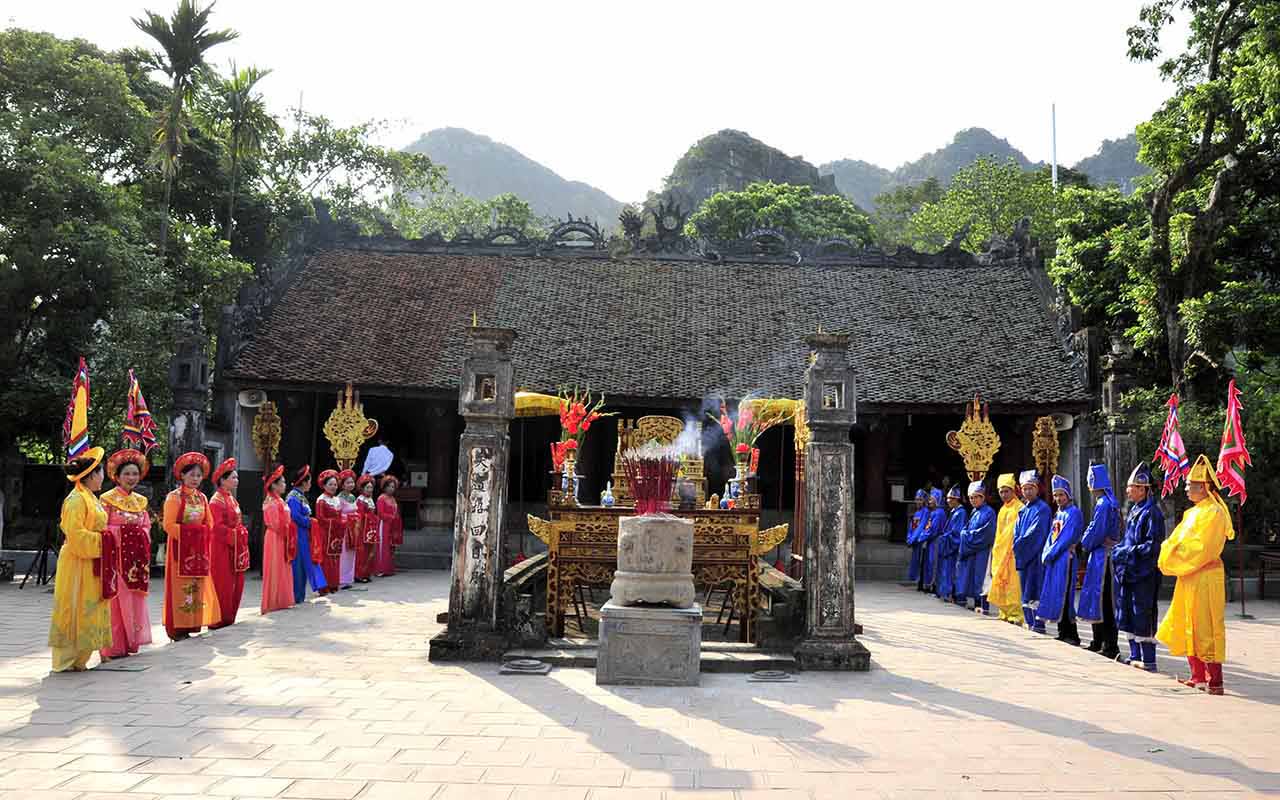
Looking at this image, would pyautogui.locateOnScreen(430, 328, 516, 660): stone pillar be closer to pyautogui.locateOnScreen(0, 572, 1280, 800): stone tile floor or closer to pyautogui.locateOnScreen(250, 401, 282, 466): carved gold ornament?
pyautogui.locateOnScreen(0, 572, 1280, 800): stone tile floor

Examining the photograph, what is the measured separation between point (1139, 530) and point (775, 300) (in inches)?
533

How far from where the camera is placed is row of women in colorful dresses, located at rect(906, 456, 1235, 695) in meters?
7.54

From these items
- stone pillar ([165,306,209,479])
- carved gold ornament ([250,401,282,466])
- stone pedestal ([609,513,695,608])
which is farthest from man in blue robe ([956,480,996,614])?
carved gold ornament ([250,401,282,466])

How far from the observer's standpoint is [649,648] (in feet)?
23.9

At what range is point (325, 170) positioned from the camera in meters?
33.5

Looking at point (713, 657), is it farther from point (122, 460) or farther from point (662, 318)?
point (662, 318)

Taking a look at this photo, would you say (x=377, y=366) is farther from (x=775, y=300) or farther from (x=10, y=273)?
(x=775, y=300)

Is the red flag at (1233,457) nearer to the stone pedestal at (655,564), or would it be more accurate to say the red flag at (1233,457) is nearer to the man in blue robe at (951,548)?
the stone pedestal at (655,564)

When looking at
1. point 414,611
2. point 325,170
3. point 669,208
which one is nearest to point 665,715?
point 414,611

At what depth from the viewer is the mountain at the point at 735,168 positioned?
57594mm

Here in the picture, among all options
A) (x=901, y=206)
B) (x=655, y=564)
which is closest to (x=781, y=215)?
(x=901, y=206)

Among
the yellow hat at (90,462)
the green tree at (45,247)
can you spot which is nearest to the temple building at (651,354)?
the green tree at (45,247)

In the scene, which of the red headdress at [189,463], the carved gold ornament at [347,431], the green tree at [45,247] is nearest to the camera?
the red headdress at [189,463]

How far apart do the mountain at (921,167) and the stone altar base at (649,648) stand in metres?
83.8
